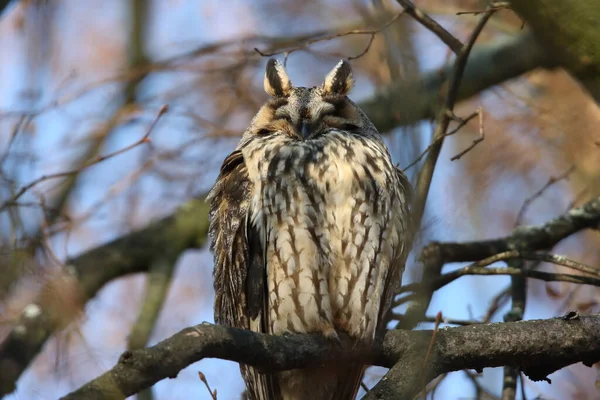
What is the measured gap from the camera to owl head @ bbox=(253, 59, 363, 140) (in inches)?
145

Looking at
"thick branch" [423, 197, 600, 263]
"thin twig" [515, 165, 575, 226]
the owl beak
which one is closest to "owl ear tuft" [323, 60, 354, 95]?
the owl beak

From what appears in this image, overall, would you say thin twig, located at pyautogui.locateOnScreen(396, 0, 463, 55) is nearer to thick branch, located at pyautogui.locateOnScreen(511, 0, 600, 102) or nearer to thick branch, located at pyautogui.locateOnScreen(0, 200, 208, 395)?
thick branch, located at pyautogui.locateOnScreen(511, 0, 600, 102)

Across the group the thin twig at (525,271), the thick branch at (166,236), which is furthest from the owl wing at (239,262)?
the thick branch at (166,236)

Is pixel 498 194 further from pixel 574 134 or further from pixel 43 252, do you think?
pixel 43 252

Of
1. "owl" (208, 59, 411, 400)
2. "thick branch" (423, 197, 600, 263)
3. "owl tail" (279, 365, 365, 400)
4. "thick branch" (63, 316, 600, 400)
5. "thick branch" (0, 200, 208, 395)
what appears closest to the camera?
"thick branch" (63, 316, 600, 400)

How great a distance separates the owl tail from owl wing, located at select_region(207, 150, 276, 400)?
0.25 ft

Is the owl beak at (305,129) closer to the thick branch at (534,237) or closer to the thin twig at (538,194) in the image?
the thick branch at (534,237)

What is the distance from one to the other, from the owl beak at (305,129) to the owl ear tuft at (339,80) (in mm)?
323

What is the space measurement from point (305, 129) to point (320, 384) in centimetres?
119

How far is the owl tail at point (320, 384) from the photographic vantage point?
3.26 metres

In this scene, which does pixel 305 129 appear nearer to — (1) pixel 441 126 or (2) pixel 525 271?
(1) pixel 441 126

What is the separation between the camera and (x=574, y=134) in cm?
616

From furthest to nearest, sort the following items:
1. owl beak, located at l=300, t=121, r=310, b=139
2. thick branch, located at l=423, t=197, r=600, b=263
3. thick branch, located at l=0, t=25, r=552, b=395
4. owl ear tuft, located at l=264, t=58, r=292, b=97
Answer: thick branch, located at l=0, t=25, r=552, b=395
owl ear tuft, located at l=264, t=58, r=292, b=97
thick branch, located at l=423, t=197, r=600, b=263
owl beak, located at l=300, t=121, r=310, b=139

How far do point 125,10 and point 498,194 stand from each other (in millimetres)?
3852
